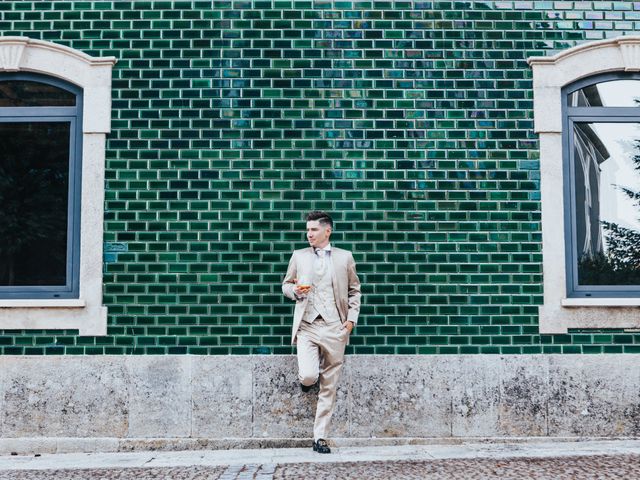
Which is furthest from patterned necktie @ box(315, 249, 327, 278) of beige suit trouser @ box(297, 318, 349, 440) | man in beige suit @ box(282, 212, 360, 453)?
beige suit trouser @ box(297, 318, 349, 440)

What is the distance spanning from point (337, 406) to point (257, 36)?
11.9 feet

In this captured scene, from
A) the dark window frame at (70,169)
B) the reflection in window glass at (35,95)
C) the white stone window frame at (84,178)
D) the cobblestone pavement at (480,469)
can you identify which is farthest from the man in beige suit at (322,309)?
the reflection in window glass at (35,95)

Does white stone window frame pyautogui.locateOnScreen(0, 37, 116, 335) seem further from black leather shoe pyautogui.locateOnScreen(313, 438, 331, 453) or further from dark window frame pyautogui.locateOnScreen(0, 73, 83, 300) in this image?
black leather shoe pyautogui.locateOnScreen(313, 438, 331, 453)

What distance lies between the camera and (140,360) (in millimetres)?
7309

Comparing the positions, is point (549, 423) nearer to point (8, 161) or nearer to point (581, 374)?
point (581, 374)

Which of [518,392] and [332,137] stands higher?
[332,137]

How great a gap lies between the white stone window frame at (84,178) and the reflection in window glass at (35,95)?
155 mm

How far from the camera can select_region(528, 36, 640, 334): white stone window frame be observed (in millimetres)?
7391

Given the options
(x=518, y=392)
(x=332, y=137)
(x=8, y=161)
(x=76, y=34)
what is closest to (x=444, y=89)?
(x=332, y=137)

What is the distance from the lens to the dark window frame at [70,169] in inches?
296

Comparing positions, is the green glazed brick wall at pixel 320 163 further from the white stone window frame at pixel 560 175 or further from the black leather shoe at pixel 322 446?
the black leather shoe at pixel 322 446

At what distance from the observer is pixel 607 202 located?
311 inches

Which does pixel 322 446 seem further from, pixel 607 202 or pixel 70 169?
pixel 607 202

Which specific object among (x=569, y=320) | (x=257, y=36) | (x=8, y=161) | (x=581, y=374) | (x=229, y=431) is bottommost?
(x=229, y=431)
